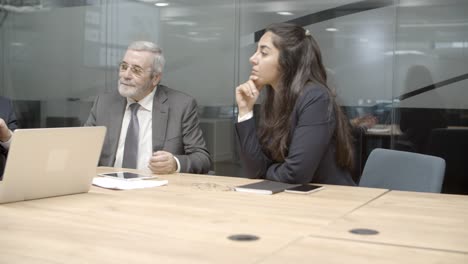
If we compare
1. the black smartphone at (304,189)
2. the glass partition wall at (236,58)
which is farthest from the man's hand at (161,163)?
the glass partition wall at (236,58)

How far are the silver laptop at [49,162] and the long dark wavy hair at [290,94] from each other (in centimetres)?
95

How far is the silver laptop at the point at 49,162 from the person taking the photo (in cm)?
190

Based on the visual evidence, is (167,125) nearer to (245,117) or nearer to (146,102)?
(146,102)

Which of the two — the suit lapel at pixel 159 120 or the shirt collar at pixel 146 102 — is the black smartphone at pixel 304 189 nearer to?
the suit lapel at pixel 159 120

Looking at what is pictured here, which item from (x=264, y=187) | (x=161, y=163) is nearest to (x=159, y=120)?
(x=161, y=163)

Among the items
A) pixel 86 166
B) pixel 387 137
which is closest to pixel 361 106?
pixel 387 137

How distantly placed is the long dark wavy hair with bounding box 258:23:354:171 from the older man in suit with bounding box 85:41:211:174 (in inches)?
24.8

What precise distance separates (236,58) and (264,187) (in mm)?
3131

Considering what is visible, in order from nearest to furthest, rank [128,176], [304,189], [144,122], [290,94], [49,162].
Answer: [49,162] < [304,189] < [128,176] < [290,94] < [144,122]

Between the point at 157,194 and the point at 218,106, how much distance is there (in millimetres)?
3272

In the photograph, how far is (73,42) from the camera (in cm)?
615

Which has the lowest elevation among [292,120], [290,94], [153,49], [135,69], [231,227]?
[231,227]

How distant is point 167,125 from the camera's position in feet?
11.5

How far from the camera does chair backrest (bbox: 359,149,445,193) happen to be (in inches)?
99.8
